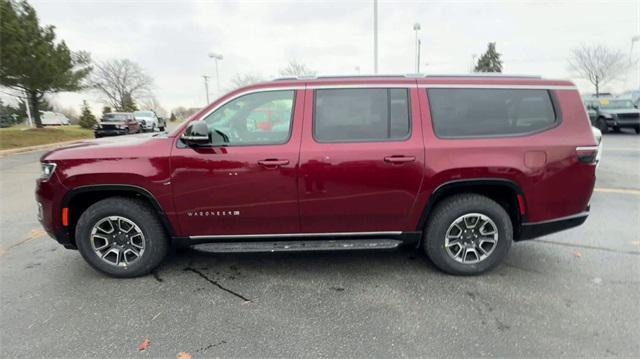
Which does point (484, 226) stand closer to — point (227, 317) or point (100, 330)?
point (227, 317)

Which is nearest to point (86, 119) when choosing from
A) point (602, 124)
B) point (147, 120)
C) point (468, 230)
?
point (147, 120)

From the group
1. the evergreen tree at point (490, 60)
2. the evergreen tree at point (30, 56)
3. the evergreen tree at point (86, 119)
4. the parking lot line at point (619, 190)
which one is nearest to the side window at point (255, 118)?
the parking lot line at point (619, 190)

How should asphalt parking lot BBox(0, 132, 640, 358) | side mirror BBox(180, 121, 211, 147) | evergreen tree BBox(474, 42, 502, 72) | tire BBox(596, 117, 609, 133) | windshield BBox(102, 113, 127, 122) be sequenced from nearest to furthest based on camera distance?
asphalt parking lot BBox(0, 132, 640, 358) → side mirror BBox(180, 121, 211, 147) → tire BBox(596, 117, 609, 133) → windshield BBox(102, 113, 127, 122) → evergreen tree BBox(474, 42, 502, 72)

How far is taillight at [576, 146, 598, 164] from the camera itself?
316cm

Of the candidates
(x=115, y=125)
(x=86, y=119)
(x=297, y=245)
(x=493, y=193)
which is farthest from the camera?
(x=86, y=119)

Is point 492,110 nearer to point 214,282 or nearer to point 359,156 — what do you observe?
point 359,156

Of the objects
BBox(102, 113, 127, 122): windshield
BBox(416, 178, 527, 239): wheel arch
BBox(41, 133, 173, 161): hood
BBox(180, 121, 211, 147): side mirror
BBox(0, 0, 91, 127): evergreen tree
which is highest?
BBox(0, 0, 91, 127): evergreen tree

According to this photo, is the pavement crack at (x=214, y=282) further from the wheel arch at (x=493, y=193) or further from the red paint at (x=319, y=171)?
the wheel arch at (x=493, y=193)

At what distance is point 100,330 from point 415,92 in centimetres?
327

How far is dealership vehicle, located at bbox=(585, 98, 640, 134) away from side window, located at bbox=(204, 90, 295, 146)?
19606mm

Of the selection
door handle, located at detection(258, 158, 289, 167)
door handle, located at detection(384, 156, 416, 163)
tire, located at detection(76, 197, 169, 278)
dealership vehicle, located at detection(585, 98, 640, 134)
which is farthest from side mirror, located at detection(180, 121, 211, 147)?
dealership vehicle, located at detection(585, 98, 640, 134)

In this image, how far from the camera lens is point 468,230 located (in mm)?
3344

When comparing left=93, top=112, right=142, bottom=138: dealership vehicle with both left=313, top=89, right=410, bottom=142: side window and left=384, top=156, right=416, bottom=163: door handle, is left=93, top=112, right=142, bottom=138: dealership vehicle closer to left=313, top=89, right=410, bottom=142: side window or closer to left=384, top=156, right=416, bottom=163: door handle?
left=313, top=89, right=410, bottom=142: side window

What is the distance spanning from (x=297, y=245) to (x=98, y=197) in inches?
77.8
